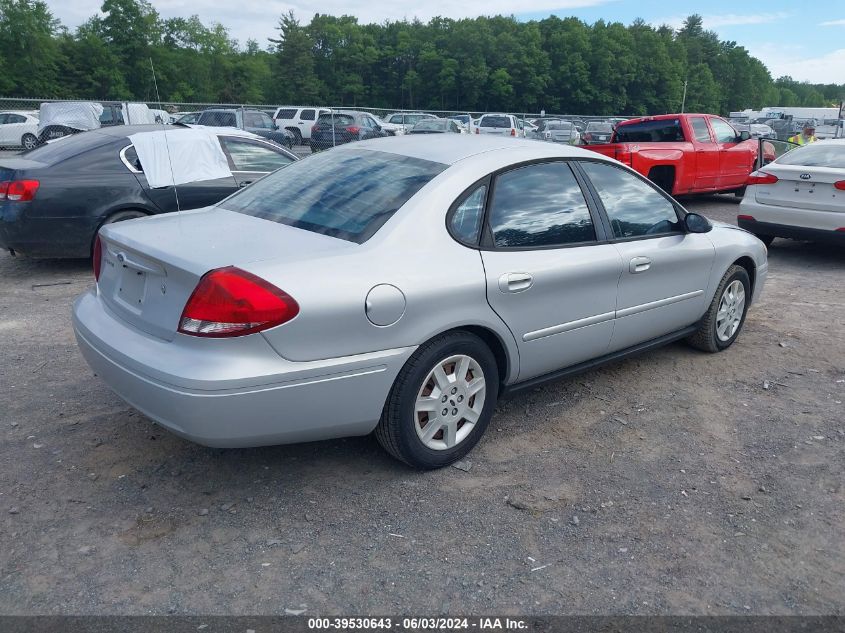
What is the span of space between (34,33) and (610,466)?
68853 mm

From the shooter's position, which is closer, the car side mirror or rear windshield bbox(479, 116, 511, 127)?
the car side mirror

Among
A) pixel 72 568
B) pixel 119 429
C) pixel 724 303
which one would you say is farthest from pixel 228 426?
pixel 724 303

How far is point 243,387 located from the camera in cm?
280

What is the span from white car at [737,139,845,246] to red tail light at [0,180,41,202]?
8.08 metres

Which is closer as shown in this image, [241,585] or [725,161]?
[241,585]

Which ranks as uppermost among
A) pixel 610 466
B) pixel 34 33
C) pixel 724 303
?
pixel 34 33

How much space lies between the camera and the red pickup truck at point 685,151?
1227cm

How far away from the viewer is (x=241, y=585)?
106 inches

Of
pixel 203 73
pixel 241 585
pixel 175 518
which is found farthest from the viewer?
pixel 203 73

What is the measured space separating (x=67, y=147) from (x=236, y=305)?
5569mm

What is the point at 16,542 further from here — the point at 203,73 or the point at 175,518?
the point at 203,73

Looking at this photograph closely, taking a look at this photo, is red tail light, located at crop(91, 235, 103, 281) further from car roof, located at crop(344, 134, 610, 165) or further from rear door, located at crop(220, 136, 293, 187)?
rear door, located at crop(220, 136, 293, 187)

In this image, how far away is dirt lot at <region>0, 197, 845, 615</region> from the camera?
2.67m

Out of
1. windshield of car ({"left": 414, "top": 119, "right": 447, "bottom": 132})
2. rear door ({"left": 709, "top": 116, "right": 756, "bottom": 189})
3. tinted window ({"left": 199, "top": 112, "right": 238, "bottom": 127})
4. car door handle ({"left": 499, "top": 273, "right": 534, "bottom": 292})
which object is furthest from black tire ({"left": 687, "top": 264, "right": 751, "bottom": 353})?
windshield of car ({"left": 414, "top": 119, "right": 447, "bottom": 132})
